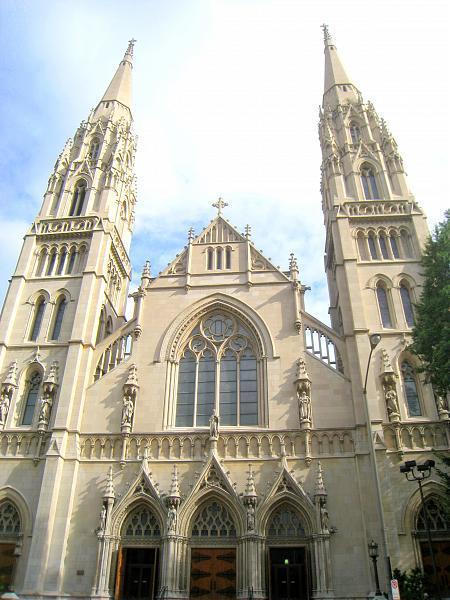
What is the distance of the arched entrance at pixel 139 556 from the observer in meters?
20.0

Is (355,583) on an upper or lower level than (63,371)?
lower

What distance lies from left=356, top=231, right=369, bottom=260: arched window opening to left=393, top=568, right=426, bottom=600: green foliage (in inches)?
591

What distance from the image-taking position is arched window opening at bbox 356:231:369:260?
27327mm

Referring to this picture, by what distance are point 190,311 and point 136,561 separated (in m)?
11.5

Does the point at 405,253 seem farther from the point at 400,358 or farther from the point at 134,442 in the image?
the point at 134,442

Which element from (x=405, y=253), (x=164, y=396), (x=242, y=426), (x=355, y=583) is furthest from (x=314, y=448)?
(x=405, y=253)

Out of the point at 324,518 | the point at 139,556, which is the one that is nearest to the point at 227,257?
the point at 324,518

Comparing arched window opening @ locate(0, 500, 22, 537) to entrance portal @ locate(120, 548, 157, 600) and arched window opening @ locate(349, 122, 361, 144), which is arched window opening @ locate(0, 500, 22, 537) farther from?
arched window opening @ locate(349, 122, 361, 144)

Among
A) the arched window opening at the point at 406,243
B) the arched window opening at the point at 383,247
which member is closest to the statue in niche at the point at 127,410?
the arched window opening at the point at 383,247

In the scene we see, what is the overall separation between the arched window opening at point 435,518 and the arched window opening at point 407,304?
8252 mm

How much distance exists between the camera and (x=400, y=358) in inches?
926

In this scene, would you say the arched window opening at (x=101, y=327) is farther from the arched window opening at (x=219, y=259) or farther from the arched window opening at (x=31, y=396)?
the arched window opening at (x=219, y=259)

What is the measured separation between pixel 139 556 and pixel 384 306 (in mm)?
15871

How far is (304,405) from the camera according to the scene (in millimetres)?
22297
